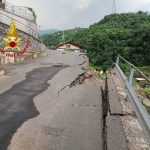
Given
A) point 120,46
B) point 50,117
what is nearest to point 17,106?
point 50,117

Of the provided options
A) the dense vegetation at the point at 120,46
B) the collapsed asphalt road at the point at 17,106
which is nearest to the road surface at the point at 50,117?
the collapsed asphalt road at the point at 17,106

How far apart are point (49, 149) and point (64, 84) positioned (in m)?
7.77

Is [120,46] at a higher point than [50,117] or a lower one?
lower

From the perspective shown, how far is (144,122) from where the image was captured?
5695 mm

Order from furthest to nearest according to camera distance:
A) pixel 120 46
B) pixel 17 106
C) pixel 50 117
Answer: pixel 120 46, pixel 17 106, pixel 50 117

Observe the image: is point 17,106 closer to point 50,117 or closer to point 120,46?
point 50,117

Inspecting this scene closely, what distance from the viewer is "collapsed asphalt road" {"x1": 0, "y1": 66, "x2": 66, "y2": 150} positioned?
736cm

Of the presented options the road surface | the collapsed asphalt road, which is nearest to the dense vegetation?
the collapsed asphalt road

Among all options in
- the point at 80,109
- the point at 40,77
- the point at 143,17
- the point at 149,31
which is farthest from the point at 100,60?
the point at 80,109

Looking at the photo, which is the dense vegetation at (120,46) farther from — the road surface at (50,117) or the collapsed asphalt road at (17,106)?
the road surface at (50,117)

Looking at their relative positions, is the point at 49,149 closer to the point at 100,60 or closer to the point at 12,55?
the point at 12,55

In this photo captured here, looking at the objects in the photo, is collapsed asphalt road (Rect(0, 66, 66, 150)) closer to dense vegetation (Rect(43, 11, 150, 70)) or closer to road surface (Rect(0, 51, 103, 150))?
road surface (Rect(0, 51, 103, 150))

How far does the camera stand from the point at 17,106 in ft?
31.8

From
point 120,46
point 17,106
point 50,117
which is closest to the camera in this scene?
point 50,117
